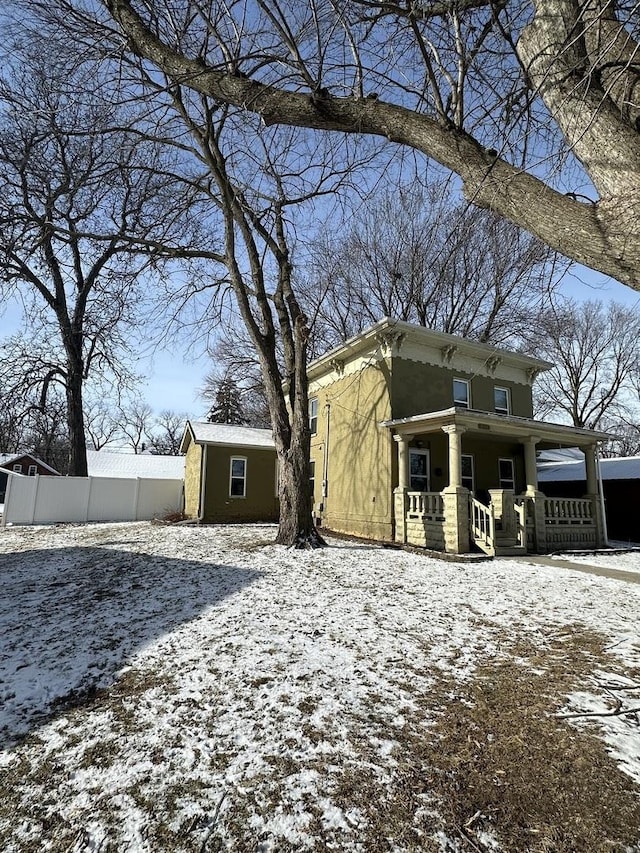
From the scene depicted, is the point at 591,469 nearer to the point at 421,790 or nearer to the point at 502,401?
the point at 502,401

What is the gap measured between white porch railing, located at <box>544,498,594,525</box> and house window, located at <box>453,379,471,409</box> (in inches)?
148

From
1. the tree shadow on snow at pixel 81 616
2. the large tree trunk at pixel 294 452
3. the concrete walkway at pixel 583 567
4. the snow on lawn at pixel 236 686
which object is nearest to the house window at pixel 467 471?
the concrete walkway at pixel 583 567

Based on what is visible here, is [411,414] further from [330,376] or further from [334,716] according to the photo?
[334,716]

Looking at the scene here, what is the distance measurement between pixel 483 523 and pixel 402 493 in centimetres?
219

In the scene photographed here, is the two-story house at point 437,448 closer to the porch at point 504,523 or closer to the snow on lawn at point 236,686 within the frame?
the porch at point 504,523

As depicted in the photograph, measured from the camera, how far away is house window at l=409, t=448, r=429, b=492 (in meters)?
12.9

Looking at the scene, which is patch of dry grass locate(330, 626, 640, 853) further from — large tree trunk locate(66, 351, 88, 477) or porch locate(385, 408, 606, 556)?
large tree trunk locate(66, 351, 88, 477)

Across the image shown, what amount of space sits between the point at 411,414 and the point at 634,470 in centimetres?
972

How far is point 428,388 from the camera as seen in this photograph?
13.3 m

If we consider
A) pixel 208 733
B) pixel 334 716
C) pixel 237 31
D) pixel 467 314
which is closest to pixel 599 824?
pixel 334 716

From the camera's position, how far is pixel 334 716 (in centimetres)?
314

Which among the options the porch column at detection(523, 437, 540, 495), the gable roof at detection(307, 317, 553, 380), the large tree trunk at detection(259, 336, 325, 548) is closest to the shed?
the gable roof at detection(307, 317, 553, 380)

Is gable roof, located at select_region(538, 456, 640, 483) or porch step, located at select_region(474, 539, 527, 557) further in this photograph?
gable roof, located at select_region(538, 456, 640, 483)

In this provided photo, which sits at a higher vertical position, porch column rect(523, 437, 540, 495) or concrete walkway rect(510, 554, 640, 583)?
porch column rect(523, 437, 540, 495)
